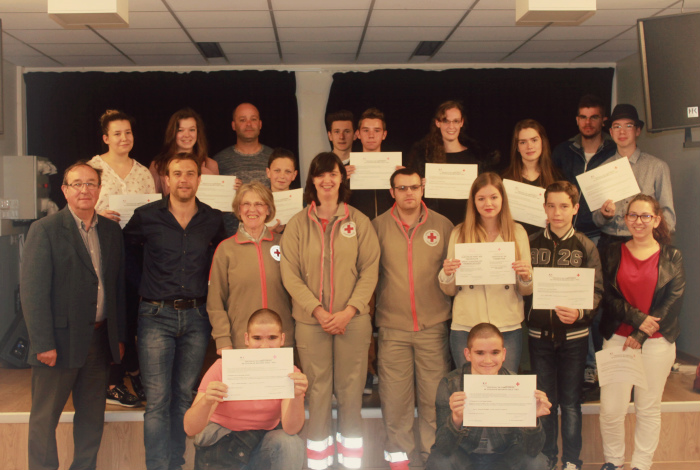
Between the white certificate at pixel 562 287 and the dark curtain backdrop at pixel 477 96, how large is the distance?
10.3ft

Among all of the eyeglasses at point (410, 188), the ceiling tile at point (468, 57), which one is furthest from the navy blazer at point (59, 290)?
the ceiling tile at point (468, 57)

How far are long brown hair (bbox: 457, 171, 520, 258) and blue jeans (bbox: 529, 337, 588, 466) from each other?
55 centimetres

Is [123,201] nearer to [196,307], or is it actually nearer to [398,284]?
[196,307]

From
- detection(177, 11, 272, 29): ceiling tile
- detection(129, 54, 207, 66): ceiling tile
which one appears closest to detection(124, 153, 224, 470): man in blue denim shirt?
detection(177, 11, 272, 29): ceiling tile

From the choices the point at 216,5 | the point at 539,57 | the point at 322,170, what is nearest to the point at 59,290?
the point at 322,170

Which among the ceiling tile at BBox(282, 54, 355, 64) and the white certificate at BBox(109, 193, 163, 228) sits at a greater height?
the ceiling tile at BBox(282, 54, 355, 64)

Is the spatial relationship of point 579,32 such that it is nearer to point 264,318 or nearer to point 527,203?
point 527,203

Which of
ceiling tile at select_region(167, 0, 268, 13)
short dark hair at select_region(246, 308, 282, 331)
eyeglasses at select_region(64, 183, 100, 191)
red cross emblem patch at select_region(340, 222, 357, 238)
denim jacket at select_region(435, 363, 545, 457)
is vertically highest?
ceiling tile at select_region(167, 0, 268, 13)

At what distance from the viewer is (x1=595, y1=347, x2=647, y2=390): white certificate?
3027mm

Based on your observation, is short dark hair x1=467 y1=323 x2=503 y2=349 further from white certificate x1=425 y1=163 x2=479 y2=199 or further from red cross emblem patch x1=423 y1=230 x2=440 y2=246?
white certificate x1=425 y1=163 x2=479 y2=199

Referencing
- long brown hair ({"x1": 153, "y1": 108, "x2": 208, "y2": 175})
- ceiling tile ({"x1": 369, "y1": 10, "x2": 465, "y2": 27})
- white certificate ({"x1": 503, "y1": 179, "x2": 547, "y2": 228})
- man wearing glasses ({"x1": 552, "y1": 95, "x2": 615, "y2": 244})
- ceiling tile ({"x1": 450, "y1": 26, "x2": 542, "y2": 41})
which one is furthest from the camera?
ceiling tile ({"x1": 450, "y1": 26, "x2": 542, "y2": 41})

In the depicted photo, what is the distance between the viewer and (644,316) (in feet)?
9.84

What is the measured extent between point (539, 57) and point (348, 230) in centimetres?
375

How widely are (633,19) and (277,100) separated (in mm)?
3388
